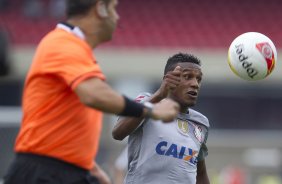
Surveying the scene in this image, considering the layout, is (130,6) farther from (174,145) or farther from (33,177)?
(33,177)

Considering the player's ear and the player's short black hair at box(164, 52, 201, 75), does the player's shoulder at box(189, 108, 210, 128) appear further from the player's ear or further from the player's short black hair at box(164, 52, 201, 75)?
the player's ear

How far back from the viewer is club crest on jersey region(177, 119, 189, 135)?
5766mm

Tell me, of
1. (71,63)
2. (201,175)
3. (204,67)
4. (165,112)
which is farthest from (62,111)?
(204,67)

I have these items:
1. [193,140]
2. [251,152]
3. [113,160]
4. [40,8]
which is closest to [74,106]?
[193,140]

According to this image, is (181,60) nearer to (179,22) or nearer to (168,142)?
Answer: (168,142)

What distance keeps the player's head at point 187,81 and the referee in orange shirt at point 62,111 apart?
134 centimetres

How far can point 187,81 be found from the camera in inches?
226

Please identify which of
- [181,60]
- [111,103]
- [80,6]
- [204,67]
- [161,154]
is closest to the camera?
[111,103]

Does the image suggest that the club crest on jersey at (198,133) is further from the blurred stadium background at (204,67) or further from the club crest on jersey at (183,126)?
the blurred stadium background at (204,67)

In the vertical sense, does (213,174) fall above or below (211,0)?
below

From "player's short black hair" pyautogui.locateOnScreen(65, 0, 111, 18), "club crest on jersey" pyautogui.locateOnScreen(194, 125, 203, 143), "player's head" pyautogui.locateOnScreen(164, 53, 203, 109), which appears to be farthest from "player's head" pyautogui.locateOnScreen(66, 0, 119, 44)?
"club crest on jersey" pyautogui.locateOnScreen(194, 125, 203, 143)

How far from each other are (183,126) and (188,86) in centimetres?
30

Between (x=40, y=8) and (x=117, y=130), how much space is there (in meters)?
13.3

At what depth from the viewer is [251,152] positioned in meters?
13.6
